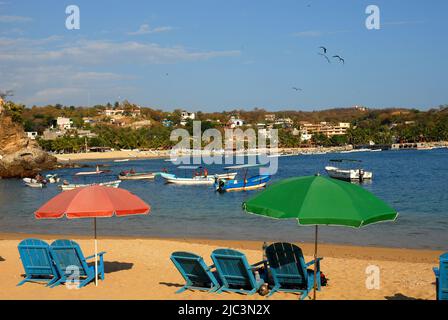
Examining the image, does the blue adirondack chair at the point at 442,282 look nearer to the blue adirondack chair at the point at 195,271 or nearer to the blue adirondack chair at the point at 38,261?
the blue adirondack chair at the point at 195,271

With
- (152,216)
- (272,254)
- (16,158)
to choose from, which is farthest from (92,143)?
(272,254)

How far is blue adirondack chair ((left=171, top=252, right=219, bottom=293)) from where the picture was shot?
9.37 metres

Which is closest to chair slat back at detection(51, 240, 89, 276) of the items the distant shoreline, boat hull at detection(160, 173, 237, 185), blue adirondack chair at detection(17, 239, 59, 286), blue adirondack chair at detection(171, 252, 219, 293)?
blue adirondack chair at detection(17, 239, 59, 286)

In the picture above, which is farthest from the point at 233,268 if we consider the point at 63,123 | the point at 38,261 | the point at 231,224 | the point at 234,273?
the point at 63,123

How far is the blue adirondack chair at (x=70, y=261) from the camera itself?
389 inches

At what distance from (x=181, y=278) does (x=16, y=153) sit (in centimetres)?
7503

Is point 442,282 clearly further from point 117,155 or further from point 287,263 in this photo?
point 117,155

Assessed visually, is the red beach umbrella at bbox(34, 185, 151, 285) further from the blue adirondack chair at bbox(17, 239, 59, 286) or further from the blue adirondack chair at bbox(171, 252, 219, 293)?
the blue adirondack chair at bbox(171, 252, 219, 293)

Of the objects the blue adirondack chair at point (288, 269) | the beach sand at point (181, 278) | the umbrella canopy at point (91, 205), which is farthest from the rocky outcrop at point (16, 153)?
the blue adirondack chair at point (288, 269)

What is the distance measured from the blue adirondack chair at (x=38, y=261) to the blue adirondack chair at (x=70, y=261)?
171 millimetres

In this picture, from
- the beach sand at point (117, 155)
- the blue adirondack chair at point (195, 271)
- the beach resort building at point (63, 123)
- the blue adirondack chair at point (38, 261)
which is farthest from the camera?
the beach resort building at point (63, 123)

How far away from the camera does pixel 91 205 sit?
9.23m

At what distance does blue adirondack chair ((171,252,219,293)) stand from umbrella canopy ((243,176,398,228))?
1.60 m
